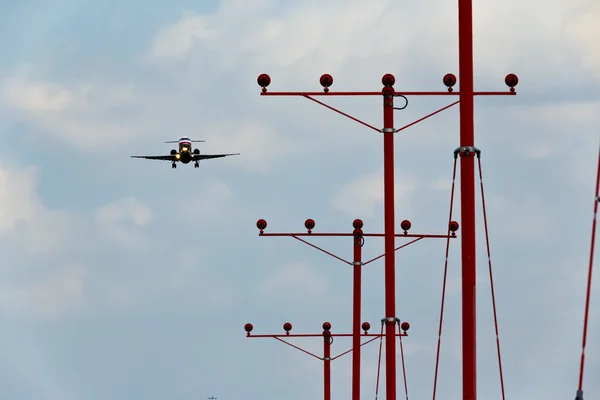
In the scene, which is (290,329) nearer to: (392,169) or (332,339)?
(332,339)

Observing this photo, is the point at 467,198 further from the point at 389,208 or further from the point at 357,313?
the point at 357,313

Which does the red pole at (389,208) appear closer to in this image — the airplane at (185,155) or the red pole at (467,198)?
the red pole at (467,198)

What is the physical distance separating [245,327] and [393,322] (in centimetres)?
2199

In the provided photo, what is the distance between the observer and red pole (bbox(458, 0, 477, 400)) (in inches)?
876

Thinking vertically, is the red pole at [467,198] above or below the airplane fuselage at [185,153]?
below

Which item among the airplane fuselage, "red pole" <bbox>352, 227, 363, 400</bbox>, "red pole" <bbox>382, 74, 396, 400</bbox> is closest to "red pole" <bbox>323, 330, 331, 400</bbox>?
"red pole" <bbox>352, 227, 363, 400</bbox>

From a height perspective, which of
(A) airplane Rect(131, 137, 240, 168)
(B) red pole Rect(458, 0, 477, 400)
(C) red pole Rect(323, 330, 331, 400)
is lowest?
(C) red pole Rect(323, 330, 331, 400)

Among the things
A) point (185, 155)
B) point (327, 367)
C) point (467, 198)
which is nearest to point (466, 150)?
point (467, 198)

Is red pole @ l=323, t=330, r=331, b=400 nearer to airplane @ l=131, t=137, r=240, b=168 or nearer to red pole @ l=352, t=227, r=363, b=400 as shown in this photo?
red pole @ l=352, t=227, r=363, b=400

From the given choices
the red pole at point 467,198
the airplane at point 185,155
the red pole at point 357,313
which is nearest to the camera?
the red pole at point 467,198

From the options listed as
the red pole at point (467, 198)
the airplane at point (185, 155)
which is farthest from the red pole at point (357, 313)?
the airplane at point (185, 155)

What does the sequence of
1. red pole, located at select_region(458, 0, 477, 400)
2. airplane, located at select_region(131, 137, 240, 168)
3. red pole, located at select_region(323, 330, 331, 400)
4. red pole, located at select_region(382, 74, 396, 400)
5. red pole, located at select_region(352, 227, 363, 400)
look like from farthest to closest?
airplane, located at select_region(131, 137, 240, 168) → red pole, located at select_region(323, 330, 331, 400) → red pole, located at select_region(352, 227, 363, 400) → red pole, located at select_region(382, 74, 396, 400) → red pole, located at select_region(458, 0, 477, 400)

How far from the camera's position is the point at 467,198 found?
22734 millimetres

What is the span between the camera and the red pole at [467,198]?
22261mm
